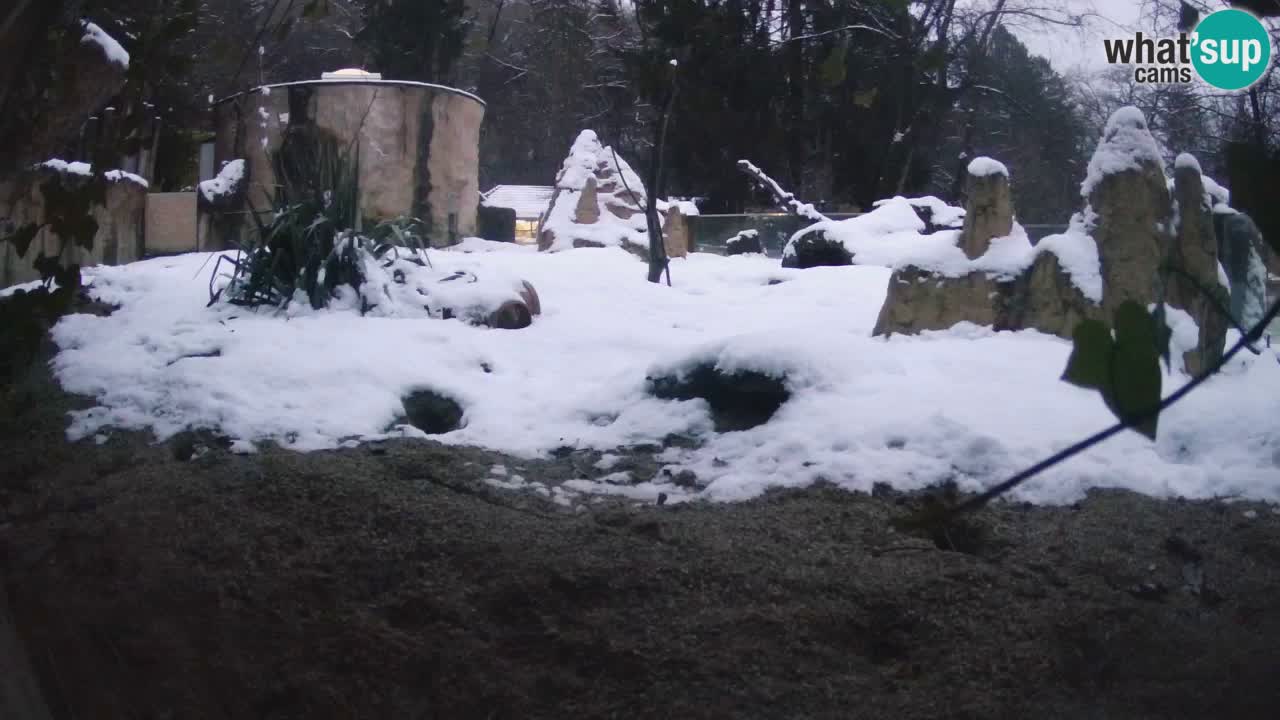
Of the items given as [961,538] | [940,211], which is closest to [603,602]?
[961,538]

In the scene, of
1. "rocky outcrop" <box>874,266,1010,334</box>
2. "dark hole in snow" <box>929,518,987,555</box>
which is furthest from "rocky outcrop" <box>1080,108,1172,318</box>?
"dark hole in snow" <box>929,518,987,555</box>

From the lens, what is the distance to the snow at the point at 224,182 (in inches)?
397

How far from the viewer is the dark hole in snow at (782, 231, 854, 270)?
888 centimetres

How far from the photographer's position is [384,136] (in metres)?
10.8

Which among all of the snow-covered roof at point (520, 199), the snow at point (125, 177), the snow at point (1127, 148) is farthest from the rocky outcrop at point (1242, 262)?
the snow-covered roof at point (520, 199)

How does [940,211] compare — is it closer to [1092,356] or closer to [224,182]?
[224,182]

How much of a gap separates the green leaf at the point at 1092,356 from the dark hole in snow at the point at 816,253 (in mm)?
8072

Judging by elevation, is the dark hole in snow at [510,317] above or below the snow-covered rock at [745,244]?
below

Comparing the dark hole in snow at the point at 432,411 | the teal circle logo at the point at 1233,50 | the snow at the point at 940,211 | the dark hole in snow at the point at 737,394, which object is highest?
the teal circle logo at the point at 1233,50

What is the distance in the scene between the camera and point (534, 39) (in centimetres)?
762

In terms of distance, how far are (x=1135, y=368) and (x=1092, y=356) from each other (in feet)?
0.12

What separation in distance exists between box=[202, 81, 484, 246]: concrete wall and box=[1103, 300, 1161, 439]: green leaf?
997 centimetres

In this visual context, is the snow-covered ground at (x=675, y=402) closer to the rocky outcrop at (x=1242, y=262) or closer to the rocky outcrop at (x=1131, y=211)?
the rocky outcrop at (x=1242, y=262)

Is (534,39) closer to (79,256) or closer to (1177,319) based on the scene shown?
(79,256)
